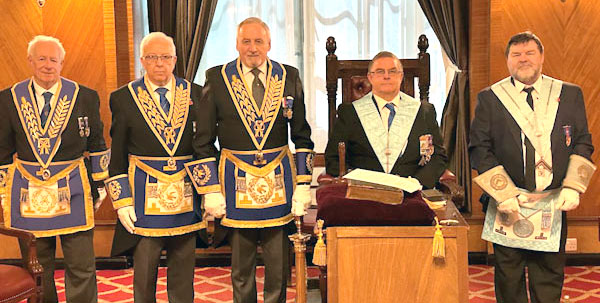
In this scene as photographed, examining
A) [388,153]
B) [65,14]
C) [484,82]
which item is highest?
[65,14]

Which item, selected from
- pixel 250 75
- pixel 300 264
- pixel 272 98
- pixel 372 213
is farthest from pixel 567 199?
pixel 250 75

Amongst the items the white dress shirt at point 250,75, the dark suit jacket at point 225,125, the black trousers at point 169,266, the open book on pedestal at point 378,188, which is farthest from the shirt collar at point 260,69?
the black trousers at point 169,266

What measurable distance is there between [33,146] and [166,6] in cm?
191

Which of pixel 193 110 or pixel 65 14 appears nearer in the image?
pixel 193 110

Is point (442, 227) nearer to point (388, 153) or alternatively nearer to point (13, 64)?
point (388, 153)

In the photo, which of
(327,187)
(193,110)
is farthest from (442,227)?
A: (193,110)

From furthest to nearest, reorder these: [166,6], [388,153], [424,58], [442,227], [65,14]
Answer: [166,6] → [65,14] → [424,58] → [388,153] → [442,227]

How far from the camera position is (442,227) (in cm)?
299

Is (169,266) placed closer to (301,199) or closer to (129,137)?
(129,137)

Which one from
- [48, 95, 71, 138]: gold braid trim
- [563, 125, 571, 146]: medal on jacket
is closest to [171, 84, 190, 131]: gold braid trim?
[48, 95, 71, 138]: gold braid trim

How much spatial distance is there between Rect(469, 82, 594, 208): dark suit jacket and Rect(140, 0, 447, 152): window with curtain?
6.32ft

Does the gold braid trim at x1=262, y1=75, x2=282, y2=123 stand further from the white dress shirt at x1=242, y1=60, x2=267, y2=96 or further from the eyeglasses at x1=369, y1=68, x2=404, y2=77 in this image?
the eyeglasses at x1=369, y1=68, x2=404, y2=77

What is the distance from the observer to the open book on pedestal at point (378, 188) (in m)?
3.07

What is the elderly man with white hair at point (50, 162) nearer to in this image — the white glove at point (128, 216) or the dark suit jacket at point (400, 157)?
the white glove at point (128, 216)
